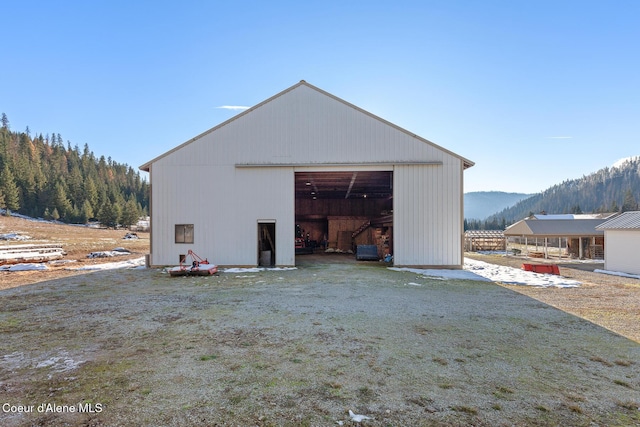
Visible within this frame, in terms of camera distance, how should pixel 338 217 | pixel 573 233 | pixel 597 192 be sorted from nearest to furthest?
pixel 573 233 → pixel 338 217 → pixel 597 192

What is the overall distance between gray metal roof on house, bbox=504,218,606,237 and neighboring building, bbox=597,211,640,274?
8.24m

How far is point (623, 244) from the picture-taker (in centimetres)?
1872

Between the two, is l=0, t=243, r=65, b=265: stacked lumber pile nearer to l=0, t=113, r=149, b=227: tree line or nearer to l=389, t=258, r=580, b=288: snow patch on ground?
l=389, t=258, r=580, b=288: snow patch on ground

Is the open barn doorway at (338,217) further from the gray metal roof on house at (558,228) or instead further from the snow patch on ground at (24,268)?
the snow patch on ground at (24,268)

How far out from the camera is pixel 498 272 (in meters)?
16.9

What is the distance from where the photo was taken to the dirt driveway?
380 centimetres

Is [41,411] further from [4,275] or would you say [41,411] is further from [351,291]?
[4,275]

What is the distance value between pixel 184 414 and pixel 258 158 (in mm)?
15428

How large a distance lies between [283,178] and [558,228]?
25.8m

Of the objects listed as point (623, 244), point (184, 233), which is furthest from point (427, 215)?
point (184, 233)

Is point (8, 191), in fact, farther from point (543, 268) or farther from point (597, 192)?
point (597, 192)

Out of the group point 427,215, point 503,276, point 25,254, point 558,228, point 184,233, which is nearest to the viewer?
point 503,276

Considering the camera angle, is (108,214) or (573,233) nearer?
(573,233)

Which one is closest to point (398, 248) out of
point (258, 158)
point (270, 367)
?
point (258, 158)
